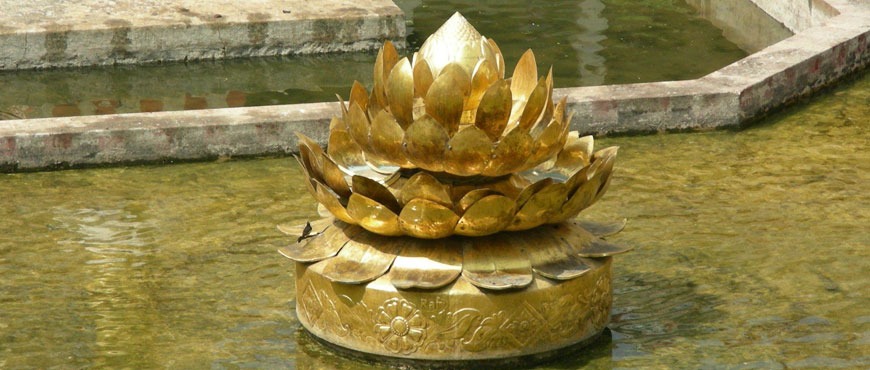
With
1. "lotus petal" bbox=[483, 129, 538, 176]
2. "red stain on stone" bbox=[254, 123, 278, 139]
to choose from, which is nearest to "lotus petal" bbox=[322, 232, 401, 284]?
"lotus petal" bbox=[483, 129, 538, 176]

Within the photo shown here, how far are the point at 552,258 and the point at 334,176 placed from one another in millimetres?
584

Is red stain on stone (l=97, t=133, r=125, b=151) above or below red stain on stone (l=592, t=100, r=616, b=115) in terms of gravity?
above

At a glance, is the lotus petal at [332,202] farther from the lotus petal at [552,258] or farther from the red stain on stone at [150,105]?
the red stain on stone at [150,105]

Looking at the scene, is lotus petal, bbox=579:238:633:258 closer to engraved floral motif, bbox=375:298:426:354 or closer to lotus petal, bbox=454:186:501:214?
lotus petal, bbox=454:186:501:214

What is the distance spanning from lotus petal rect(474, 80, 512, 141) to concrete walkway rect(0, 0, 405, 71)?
13.9 feet

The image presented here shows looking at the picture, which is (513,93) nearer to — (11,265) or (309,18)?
(11,265)

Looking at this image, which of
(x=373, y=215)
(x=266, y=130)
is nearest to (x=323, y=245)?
(x=373, y=215)

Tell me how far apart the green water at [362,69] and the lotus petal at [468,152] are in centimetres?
329

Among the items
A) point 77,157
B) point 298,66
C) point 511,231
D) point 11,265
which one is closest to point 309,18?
point 298,66

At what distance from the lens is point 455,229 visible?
3.41 metres

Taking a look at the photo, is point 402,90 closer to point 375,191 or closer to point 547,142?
point 375,191

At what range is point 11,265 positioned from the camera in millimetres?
4176

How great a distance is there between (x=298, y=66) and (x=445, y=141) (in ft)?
13.5

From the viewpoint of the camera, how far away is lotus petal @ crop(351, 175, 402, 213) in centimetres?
342
